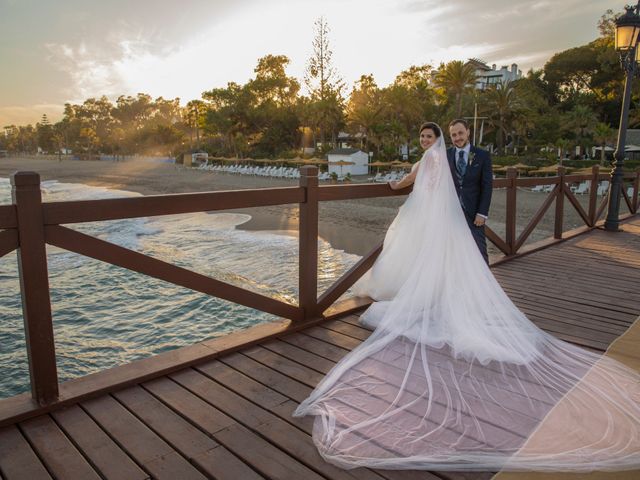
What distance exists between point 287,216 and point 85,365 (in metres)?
11.7

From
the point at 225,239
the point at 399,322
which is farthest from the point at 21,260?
the point at 225,239

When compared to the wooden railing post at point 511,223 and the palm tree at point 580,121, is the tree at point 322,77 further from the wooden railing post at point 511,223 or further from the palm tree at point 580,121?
the wooden railing post at point 511,223

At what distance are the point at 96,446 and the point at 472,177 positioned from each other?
3.67 m

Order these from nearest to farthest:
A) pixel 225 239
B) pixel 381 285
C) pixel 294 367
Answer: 1. pixel 294 367
2. pixel 381 285
3. pixel 225 239

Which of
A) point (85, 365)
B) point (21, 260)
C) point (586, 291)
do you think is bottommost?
point (85, 365)

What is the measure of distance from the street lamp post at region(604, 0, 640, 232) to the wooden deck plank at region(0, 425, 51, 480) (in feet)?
29.5

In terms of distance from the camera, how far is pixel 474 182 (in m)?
4.32

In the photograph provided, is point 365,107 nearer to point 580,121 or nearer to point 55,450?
point 580,121

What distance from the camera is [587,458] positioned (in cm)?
197

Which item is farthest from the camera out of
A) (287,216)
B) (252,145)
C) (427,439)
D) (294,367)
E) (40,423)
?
(252,145)

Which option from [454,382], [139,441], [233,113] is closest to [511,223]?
[454,382]

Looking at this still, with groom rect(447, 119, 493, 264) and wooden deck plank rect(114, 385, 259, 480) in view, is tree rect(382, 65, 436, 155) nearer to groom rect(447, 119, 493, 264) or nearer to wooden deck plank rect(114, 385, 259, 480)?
groom rect(447, 119, 493, 264)

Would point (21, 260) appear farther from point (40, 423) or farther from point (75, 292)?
point (75, 292)

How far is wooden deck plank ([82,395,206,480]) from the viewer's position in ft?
6.31
